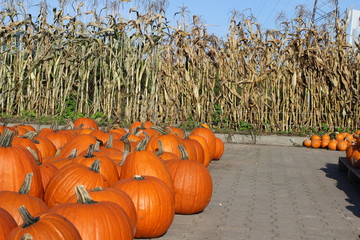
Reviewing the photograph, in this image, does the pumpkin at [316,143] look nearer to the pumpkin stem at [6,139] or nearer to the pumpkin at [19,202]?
the pumpkin stem at [6,139]

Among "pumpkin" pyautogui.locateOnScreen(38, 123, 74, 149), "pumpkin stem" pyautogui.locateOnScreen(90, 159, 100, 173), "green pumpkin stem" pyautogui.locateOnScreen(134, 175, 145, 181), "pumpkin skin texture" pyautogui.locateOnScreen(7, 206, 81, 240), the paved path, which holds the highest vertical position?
"pumpkin" pyautogui.locateOnScreen(38, 123, 74, 149)

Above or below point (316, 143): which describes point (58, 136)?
above

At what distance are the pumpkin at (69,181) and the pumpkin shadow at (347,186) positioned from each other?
297 centimetres

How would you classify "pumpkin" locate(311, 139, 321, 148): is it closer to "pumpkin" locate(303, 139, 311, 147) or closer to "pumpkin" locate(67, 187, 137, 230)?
"pumpkin" locate(303, 139, 311, 147)

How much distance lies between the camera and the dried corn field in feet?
43.1

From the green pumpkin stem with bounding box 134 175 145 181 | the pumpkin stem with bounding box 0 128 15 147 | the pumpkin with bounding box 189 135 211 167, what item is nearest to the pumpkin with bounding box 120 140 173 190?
the green pumpkin stem with bounding box 134 175 145 181

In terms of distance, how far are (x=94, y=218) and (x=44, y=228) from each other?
0.66 metres

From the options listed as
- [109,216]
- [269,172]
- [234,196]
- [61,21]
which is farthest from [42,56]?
[109,216]

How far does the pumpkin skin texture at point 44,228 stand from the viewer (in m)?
2.82

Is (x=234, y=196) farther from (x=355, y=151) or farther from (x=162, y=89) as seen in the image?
(x=162, y=89)

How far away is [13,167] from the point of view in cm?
441

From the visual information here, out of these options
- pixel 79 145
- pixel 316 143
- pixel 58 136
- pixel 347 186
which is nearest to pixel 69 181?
pixel 79 145

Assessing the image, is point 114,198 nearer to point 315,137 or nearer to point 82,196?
point 82,196

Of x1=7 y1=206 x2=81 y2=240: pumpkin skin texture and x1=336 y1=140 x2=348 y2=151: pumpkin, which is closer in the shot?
x1=7 y1=206 x2=81 y2=240: pumpkin skin texture
